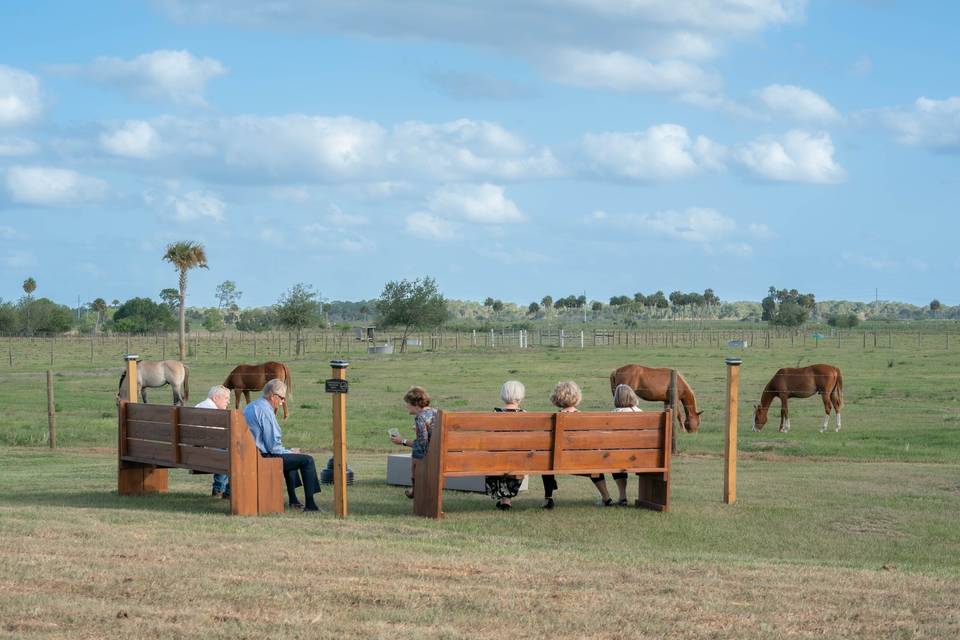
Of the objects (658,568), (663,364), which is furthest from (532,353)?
(658,568)

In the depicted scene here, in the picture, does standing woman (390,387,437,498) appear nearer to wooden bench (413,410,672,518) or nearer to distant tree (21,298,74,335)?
wooden bench (413,410,672,518)

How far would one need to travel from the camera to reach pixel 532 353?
65562 millimetres

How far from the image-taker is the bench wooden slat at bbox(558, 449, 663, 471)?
1216 cm

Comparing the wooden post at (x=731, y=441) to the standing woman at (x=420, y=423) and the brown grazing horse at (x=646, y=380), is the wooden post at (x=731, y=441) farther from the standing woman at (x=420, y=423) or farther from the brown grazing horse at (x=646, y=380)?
the brown grazing horse at (x=646, y=380)

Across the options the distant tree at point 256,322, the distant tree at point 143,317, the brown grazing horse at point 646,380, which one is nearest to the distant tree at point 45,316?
the distant tree at point 143,317

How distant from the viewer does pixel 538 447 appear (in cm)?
1200

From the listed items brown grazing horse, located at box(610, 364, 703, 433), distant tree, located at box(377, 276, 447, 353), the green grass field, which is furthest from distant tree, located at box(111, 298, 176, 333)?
the green grass field

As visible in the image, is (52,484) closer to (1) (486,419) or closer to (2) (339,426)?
(2) (339,426)

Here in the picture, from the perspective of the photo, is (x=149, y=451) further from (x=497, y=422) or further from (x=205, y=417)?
(x=497, y=422)

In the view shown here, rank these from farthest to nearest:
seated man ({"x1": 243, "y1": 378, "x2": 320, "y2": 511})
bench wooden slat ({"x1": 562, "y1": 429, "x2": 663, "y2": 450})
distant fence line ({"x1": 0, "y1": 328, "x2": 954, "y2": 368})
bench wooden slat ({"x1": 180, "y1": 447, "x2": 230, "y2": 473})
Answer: distant fence line ({"x1": 0, "y1": 328, "x2": 954, "y2": 368}) → seated man ({"x1": 243, "y1": 378, "x2": 320, "y2": 511}) → bench wooden slat ({"x1": 562, "y1": 429, "x2": 663, "y2": 450}) → bench wooden slat ({"x1": 180, "y1": 447, "x2": 230, "y2": 473})

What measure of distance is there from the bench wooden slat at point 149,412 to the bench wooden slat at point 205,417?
216mm

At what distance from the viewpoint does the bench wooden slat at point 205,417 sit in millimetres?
11906

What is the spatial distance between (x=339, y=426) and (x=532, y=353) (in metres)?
53.9

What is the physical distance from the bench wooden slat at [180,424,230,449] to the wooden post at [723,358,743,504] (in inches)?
226
